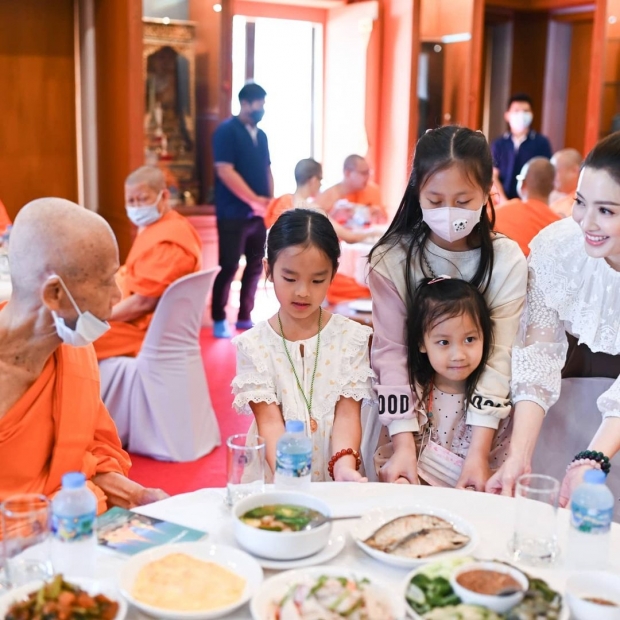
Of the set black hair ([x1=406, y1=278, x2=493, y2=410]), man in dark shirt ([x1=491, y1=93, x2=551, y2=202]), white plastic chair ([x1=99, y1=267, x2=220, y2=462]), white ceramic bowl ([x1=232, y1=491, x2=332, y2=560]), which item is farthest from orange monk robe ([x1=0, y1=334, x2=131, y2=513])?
man in dark shirt ([x1=491, y1=93, x2=551, y2=202])

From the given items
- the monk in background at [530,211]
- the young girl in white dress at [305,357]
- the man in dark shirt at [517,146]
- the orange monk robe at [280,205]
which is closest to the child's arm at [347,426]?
the young girl in white dress at [305,357]

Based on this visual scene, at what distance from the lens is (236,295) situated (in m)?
8.02

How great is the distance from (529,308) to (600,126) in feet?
19.4

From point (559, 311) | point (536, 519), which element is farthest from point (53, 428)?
point (559, 311)

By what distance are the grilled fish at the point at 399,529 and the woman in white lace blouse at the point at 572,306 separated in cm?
45

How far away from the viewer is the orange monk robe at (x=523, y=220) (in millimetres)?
4879

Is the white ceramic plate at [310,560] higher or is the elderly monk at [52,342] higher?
the elderly monk at [52,342]

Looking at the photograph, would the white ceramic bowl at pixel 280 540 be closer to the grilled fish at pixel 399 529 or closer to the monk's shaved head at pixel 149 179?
the grilled fish at pixel 399 529

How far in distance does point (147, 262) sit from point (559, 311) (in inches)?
87.2

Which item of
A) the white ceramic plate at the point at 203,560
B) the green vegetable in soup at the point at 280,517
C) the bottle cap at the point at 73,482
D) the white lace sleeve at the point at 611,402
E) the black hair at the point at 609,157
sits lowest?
the white ceramic plate at the point at 203,560

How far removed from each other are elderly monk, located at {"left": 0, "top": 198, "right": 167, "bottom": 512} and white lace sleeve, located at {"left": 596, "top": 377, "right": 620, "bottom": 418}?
1.04 meters

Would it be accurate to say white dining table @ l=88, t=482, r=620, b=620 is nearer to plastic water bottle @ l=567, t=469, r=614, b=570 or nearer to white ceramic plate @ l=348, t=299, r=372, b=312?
plastic water bottle @ l=567, t=469, r=614, b=570

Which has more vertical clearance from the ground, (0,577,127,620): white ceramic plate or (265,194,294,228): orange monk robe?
(265,194,294,228): orange monk robe

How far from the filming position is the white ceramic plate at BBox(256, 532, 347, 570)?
1.42m
